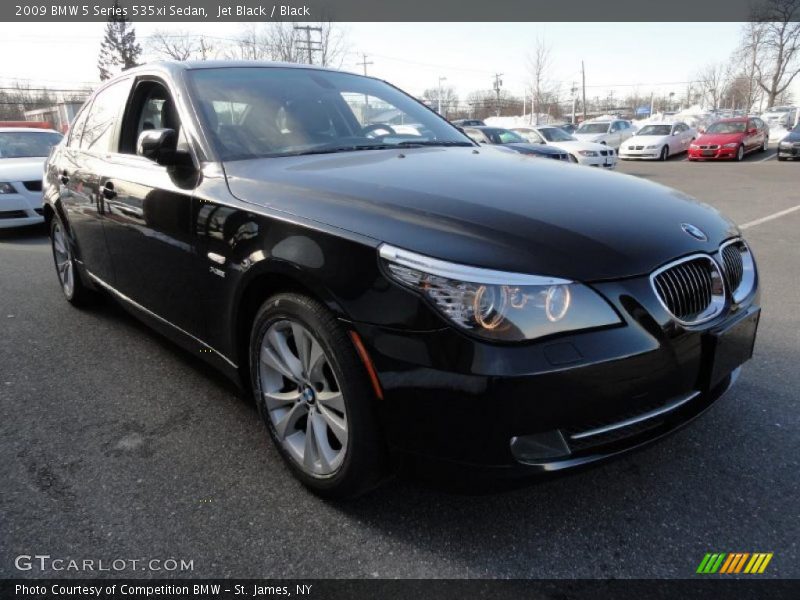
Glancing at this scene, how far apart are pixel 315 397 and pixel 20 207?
7.91 metres

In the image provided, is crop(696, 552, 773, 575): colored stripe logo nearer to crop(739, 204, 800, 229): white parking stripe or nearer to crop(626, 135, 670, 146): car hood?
crop(739, 204, 800, 229): white parking stripe

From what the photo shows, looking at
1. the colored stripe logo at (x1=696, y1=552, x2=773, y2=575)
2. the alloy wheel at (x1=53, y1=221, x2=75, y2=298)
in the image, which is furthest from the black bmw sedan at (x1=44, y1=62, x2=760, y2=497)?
the alloy wheel at (x1=53, y1=221, x2=75, y2=298)

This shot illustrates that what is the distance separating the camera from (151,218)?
2.90 m

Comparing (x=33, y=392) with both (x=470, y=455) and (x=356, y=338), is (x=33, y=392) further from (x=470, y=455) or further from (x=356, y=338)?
(x=470, y=455)

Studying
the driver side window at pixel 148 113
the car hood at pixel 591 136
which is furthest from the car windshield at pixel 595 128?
the driver side window at pixel 148 113

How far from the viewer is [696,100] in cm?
8269

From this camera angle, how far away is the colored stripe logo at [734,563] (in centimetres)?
187

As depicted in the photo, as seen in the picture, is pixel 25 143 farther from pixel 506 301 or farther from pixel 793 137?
pixel 793 137

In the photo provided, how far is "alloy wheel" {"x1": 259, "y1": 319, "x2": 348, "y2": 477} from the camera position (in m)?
2.08

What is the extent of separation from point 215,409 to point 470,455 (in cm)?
171

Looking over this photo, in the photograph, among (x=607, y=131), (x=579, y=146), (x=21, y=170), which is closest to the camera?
(x=21, y=170)

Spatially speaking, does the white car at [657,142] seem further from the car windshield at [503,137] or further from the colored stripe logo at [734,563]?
the colored stripe logo at [734,563]

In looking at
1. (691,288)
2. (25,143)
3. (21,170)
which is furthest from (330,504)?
(25,143)

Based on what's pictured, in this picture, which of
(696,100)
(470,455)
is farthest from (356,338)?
(696,100)
